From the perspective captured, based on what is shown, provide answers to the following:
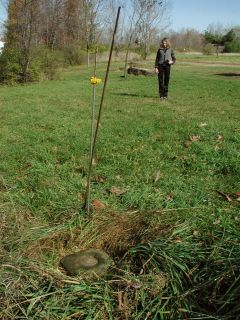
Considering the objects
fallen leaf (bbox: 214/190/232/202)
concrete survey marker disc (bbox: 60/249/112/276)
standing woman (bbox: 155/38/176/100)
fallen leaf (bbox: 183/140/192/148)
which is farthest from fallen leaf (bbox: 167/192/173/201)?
standing woman (bbox: 155/38/176/100)

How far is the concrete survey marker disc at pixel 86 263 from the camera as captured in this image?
11.1 ft

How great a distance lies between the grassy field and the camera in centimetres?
302

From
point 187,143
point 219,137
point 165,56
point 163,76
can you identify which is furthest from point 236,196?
point 165,56

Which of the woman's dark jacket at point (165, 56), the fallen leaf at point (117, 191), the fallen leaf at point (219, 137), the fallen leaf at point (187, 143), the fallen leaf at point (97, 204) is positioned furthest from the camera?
the woman's dark jacket at point (165, 56)

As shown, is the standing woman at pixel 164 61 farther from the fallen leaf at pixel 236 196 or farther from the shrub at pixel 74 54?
the shrub at pixel 74 54

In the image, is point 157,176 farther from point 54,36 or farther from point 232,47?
point 232,47

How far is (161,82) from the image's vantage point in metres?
11.7

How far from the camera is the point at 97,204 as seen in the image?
4531 mm

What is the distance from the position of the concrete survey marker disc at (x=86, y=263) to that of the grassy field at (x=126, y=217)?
85 mm

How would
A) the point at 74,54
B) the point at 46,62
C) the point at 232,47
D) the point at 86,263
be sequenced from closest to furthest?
the point at 86,263
the point at 46,62
the point at 74,54
the point at 232,47

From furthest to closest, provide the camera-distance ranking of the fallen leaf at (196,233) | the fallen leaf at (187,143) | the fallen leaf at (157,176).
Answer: the fallen leaf at (187,143) < the fallen leaf at (157,176) < the fallen leaf at (196,233)

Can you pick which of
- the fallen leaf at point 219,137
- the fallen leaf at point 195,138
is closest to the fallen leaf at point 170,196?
the fallen leaf at point 195,138

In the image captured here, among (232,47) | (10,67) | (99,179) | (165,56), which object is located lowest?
(232,47)

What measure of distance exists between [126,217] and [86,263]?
0.80 meters
